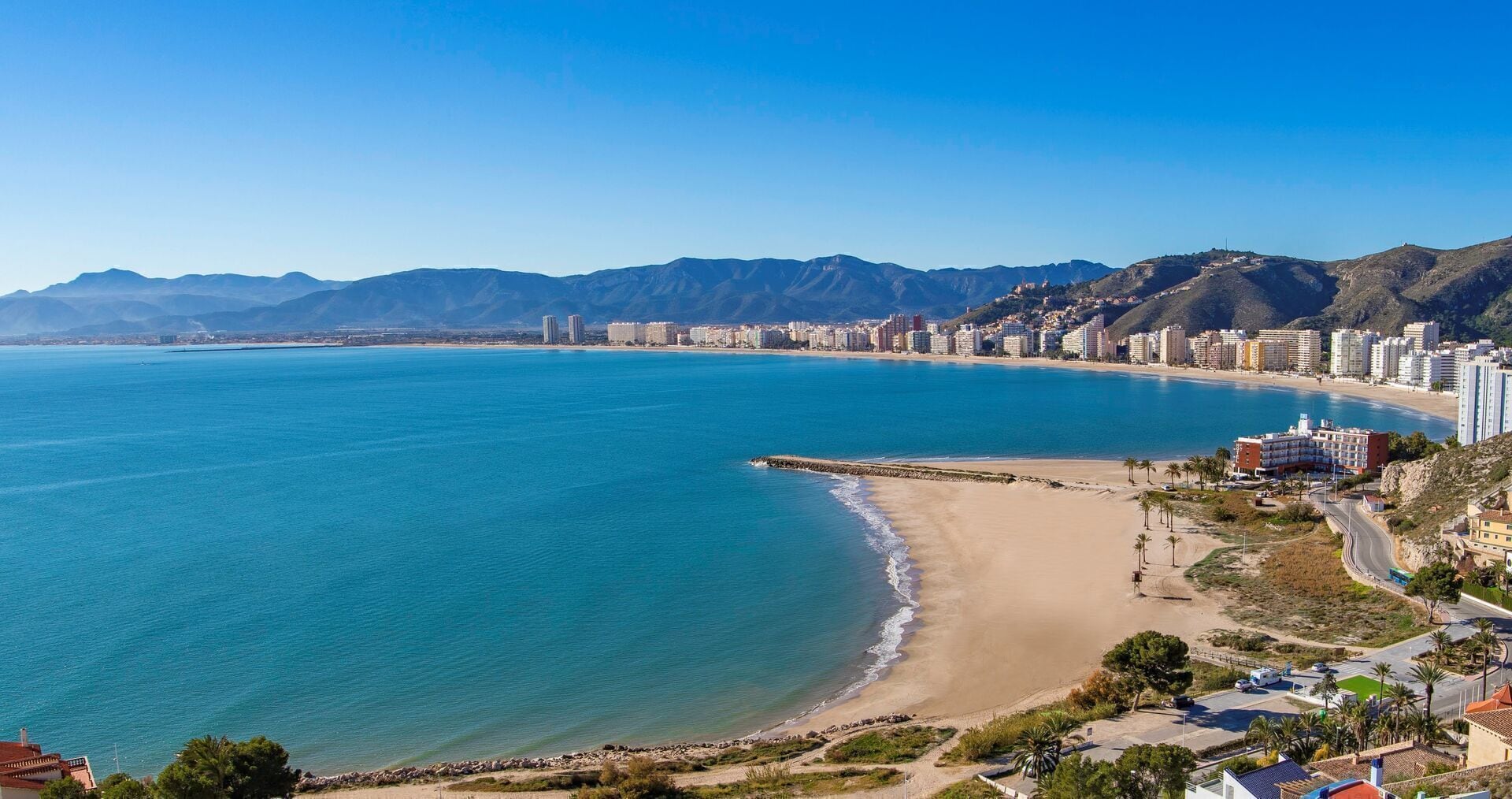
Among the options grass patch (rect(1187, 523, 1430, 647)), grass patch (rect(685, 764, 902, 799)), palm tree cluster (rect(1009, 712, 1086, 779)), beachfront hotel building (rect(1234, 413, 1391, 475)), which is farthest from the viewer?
beachfront hotel building (rect(1234, 413, 1391, 475))

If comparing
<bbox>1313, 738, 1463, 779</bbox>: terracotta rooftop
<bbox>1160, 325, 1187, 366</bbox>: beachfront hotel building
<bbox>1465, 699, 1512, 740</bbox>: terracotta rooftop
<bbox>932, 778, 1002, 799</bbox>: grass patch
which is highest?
<bbox>1160, 325, 1187, 366</bbox>: beachfront hotel building

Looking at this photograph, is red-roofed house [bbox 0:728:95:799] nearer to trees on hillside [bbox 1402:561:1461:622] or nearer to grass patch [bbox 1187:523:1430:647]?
grass patch [bbox 1187:523:1430:647]

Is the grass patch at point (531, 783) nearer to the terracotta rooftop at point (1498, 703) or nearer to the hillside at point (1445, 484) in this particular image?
the terracotta rooftop at point (1498, 703)

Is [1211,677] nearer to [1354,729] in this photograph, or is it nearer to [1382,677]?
[1382,677]

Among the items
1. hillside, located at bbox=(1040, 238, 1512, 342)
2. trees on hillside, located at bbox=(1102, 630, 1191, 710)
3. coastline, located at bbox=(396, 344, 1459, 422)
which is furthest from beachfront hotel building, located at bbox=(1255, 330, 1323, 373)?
trees on hillside, located at bbox=(1102, 630, 1191, 710)

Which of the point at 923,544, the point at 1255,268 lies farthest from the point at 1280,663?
the point at 1255,268

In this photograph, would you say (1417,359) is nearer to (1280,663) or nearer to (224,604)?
(1280,663)

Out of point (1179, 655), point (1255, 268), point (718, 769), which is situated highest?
point (1255, 268)
